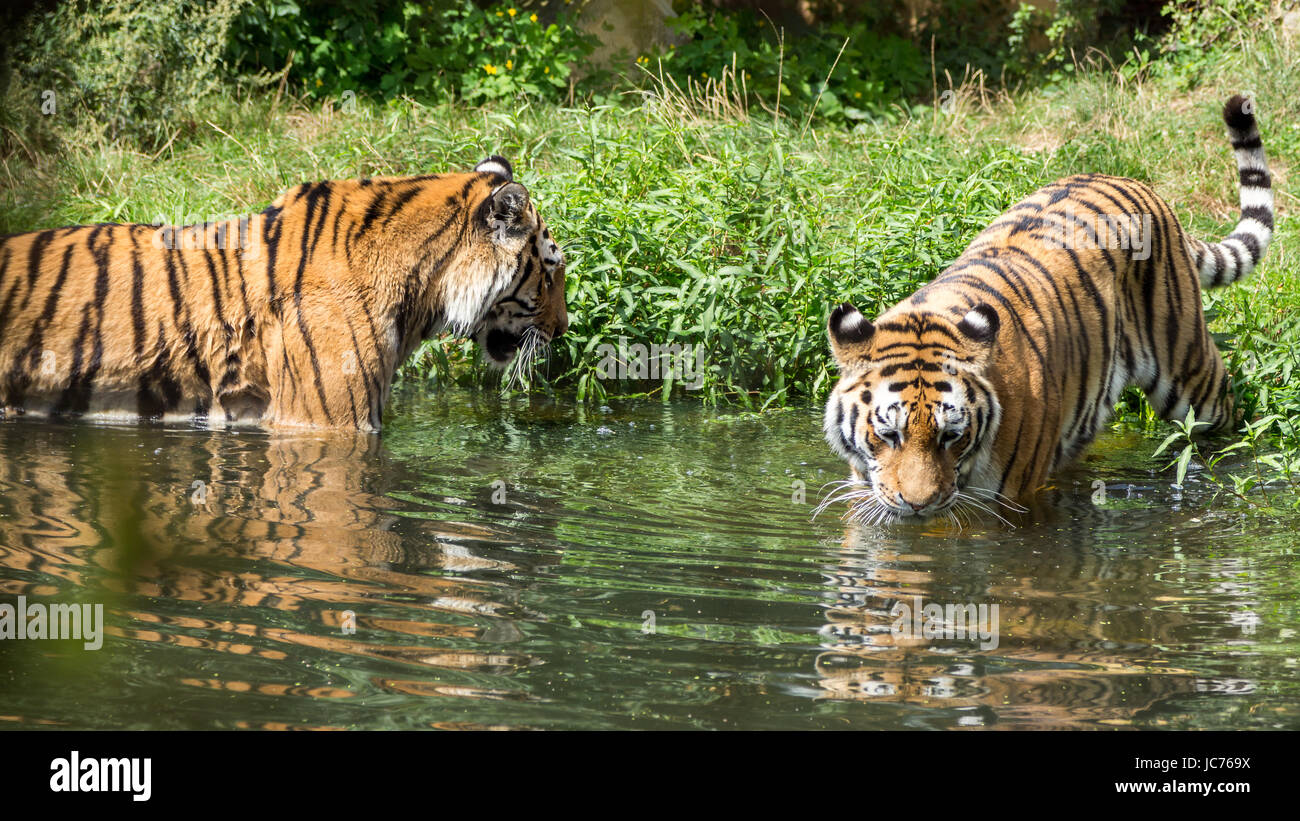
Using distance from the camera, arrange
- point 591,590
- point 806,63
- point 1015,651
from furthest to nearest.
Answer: point 806,63 → point 591,590 → point 1015,651

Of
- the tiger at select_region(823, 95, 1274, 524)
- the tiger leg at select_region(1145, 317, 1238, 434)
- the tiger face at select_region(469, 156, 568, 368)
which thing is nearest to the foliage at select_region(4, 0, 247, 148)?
the tiger face at select_region(469, 156, 568, 368)

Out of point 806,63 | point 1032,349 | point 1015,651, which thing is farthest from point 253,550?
point 806,63

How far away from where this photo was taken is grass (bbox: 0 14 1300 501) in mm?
6633

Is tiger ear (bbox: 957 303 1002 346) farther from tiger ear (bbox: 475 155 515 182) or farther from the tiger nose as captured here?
tiger ear (bbox: 475 155 515 182)

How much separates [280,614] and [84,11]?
869 centimetres

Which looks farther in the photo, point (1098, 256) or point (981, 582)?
point (1098, 256)

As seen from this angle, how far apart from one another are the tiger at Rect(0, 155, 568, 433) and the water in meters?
0.17

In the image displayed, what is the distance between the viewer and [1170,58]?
470 inches

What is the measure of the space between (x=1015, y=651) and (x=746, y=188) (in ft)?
13.8

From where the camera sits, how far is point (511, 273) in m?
5.67

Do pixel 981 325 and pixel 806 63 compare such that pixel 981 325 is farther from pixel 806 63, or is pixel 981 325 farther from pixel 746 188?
pixel 806 63
